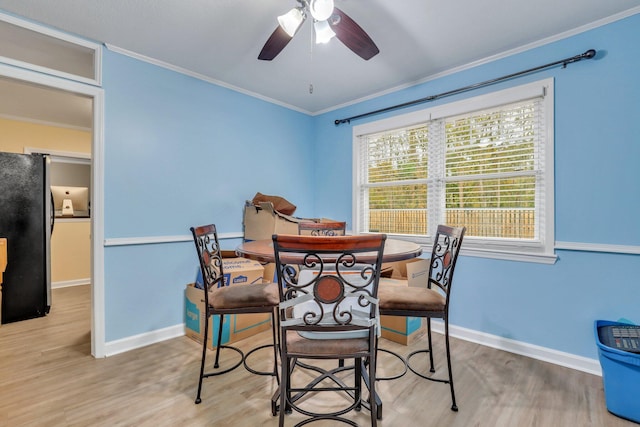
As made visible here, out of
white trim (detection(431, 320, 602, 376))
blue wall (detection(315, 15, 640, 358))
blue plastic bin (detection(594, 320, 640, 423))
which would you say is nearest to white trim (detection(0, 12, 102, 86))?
blue wall (detection(315, 15, 640, 358))

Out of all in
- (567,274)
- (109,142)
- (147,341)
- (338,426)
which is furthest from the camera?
(147,341)

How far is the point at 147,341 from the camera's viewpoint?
2576 millimetres

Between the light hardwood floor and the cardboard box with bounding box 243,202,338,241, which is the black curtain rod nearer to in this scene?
the cardboard box with bounding box 243,202,338,241

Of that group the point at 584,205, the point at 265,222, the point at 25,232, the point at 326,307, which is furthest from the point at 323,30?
the point at 25,232

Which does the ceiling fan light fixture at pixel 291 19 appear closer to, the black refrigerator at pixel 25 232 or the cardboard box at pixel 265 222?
the cardboard box at pixel 265 222

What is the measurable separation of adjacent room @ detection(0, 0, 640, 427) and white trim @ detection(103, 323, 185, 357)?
14mm

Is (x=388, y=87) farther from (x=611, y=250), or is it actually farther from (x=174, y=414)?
(x=174, y=414)

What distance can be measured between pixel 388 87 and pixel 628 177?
6.77ft

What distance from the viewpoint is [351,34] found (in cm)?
172

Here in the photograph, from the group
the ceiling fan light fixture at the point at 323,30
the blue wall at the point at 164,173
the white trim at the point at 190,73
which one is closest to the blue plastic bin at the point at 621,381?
the ceiling fan light fixture at the point at 323,30

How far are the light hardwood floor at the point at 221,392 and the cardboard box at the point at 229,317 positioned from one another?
143 mm

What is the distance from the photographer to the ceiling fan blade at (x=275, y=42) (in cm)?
176

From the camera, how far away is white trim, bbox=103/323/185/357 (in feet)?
7.86

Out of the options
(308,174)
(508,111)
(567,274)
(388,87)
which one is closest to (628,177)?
(567,274)
